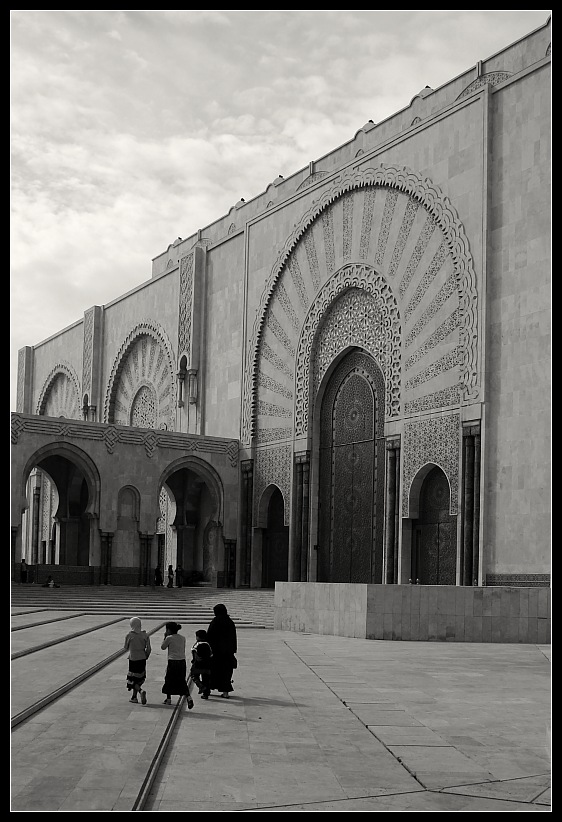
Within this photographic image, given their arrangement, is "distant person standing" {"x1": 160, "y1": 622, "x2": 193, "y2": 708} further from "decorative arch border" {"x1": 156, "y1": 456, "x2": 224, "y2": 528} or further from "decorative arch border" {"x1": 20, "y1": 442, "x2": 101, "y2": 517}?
"decorative arch border" {"x1": 156, "y1": 456, "x2": 224, "y2": 528}

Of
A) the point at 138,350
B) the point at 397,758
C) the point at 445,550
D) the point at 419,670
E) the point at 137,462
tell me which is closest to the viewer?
the point at 397,758

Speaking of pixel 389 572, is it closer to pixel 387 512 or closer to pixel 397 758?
pixel 387 512

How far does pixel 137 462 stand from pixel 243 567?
3143 mm

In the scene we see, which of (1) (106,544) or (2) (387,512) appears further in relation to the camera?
(1) (106,544)

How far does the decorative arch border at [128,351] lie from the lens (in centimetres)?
2538

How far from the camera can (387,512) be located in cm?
1725

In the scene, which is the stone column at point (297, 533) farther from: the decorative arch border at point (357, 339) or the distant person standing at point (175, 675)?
the distant person standing at point (175, 675)

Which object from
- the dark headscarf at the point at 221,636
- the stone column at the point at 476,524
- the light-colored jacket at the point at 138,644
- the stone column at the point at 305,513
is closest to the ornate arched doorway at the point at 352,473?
the stone column at the point at 305,513

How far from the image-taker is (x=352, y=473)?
18.8 m

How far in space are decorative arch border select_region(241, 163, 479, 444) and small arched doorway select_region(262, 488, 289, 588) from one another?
1.60m

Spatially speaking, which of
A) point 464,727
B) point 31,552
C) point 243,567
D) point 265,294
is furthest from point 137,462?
point 464,727

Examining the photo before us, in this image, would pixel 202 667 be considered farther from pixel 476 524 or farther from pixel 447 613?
pixel 476 524

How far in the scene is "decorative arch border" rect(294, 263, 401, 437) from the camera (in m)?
17.6

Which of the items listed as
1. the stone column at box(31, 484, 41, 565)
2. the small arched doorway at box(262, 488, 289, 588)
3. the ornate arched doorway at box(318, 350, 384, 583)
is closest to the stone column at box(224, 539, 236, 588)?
the small arched doorway at box(262, 488, 289, 588)
